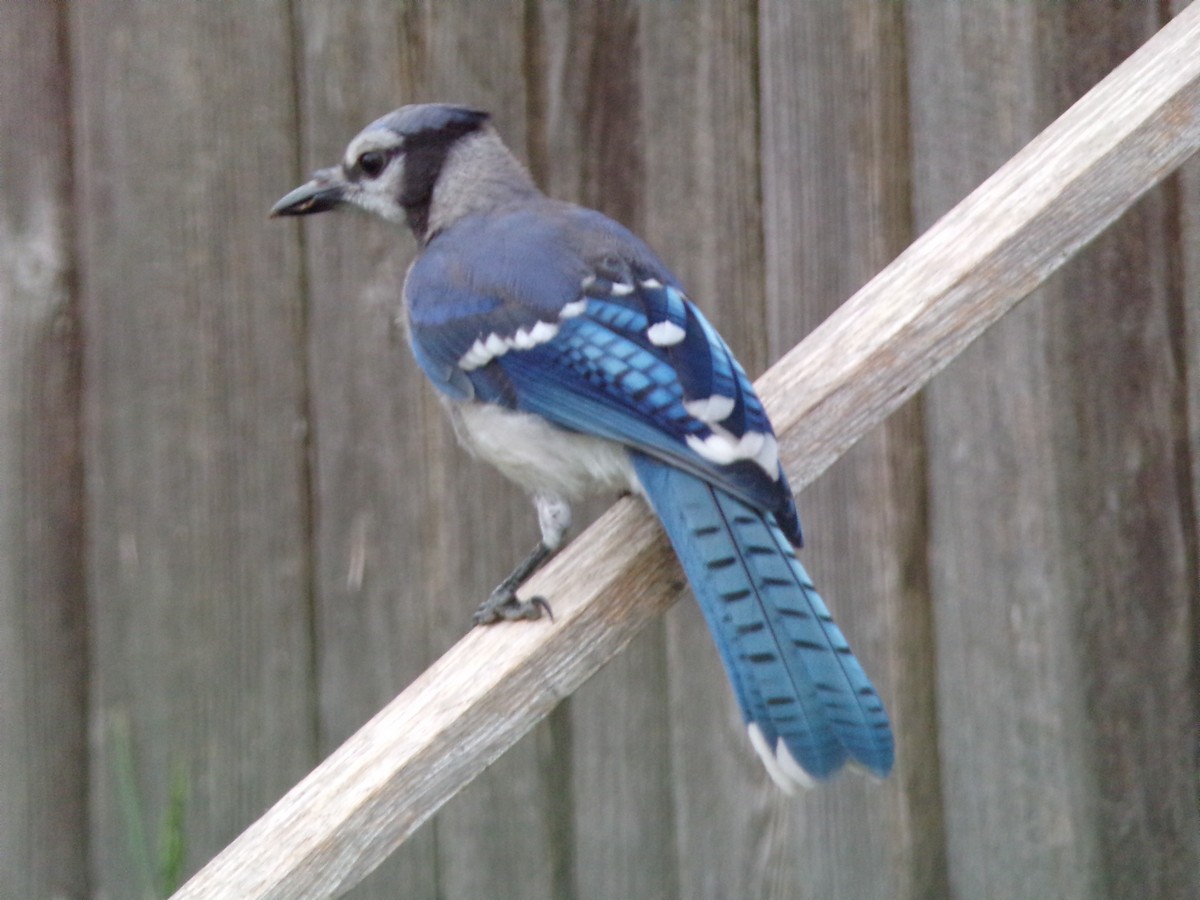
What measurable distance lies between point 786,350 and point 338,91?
58 cm

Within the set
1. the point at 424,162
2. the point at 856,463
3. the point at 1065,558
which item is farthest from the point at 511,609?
the point at 424,162

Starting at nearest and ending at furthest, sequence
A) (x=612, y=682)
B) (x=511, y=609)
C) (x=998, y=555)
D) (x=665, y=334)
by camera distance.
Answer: (x=511, y=609)
(x=665, y=334)
(x=998, y=555)
(x=612, y=682)

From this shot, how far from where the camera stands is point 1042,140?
1.41 m

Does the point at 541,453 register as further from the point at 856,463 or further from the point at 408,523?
the point at 856,463

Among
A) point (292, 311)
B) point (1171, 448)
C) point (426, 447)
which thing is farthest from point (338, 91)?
point (1171, 448)

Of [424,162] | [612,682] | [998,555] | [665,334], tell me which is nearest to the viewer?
[665,334]

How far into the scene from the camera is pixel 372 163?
182 centimetres

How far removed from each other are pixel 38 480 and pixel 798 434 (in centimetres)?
86

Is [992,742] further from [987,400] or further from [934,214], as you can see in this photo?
[934,214]

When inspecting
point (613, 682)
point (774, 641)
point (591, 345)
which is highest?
point (591, 345)

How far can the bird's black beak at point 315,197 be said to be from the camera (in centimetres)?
174

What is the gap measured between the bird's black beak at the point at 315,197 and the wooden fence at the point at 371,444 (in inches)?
2.6

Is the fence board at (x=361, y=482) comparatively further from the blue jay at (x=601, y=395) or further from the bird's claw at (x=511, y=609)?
the bird's claw at (x=511, y=609)

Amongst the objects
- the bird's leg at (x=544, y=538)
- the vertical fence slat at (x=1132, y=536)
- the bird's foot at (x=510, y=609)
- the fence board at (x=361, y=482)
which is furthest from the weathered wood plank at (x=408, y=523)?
the vertical fence slat at (x=1132, y=536)
